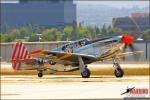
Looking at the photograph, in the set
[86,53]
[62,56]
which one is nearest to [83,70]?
[86,53]

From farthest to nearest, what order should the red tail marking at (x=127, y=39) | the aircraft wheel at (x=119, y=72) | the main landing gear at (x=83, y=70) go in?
1. the red tail marking at (x=127, y=39)
2. the aircraft wheel at (x=119, y=72)
3. the main landing gear at (x=83, y=70)

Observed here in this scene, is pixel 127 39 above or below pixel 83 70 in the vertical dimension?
above

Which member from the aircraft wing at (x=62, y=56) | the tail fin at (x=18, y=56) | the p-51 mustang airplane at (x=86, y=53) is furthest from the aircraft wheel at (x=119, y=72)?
the tail fin at (x=18, y=56)

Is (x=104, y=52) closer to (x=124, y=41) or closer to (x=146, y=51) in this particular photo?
(x=124, y=41)

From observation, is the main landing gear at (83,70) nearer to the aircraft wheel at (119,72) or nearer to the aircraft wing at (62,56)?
the aircraft wing at (62,56)

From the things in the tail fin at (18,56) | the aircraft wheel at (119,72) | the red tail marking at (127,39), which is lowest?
the aircraft wheel at (119,72)

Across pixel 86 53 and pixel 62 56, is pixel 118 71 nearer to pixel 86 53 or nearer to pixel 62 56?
pixel 86 53

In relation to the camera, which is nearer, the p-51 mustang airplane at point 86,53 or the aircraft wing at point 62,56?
the aircraft wing at point 62,56

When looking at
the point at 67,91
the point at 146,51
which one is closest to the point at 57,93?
the point at 67,91

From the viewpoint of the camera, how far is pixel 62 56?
48.7 metres

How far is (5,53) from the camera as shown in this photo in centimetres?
9838

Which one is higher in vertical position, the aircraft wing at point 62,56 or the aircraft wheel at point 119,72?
the aircraft wing at point 62,56

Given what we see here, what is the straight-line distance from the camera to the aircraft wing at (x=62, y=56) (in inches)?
1890

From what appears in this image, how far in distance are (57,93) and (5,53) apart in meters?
68.2
